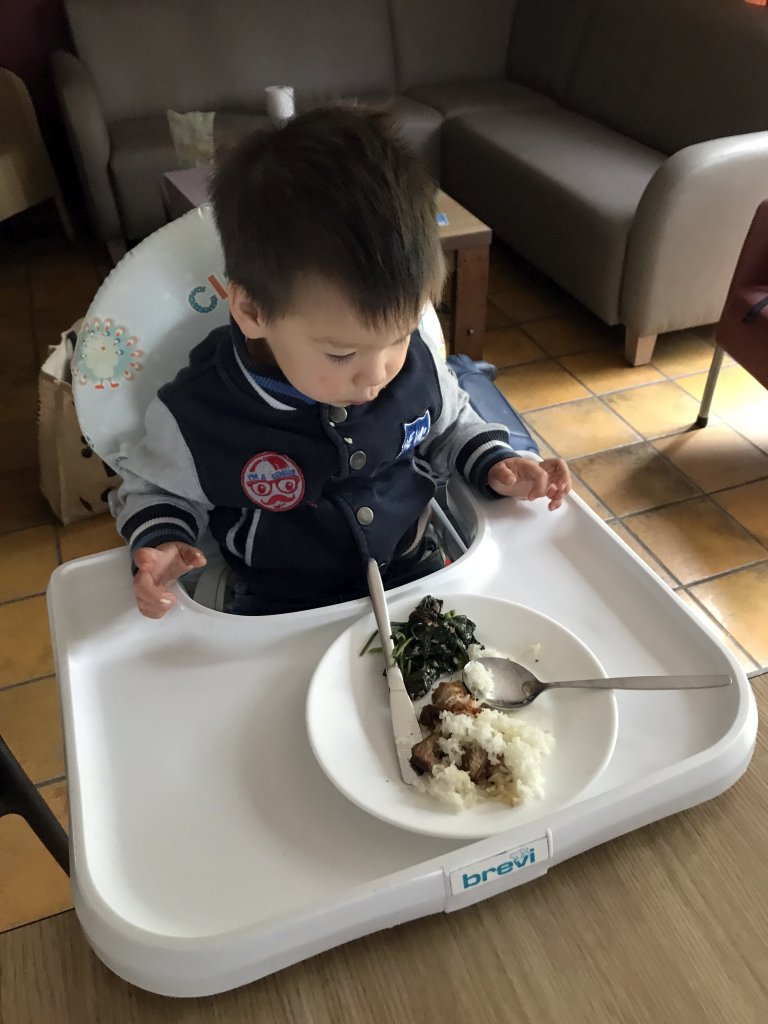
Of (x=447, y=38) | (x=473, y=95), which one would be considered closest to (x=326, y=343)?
(x=473, y=95)

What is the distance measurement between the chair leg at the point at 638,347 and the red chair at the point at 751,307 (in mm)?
444

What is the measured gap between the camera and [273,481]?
2.66 ft

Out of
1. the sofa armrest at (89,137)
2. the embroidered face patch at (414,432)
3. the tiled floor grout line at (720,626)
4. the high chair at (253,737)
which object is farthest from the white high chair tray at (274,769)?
the sofa armrest at (89,137)

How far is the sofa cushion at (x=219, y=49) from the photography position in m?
3.00

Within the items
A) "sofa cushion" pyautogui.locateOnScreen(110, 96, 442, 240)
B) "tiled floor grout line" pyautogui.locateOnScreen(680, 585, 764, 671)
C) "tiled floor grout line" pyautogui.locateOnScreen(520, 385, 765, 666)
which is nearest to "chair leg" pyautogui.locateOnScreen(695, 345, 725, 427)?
"tiled floor grout line" pyautogui.locateOnScreen(520, 385, 765, 666)

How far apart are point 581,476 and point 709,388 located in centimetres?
39

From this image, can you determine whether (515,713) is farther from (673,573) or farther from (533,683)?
(673,573)

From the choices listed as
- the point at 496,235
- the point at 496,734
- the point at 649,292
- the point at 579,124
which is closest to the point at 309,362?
the point at 496,734

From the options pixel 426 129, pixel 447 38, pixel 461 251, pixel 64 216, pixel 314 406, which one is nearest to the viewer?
pixel 314 406

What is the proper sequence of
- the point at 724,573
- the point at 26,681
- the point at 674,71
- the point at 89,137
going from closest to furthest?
1. the point at 26,681
2. the point at 724,573
3. the point at 674,71
4. the point at 89,137

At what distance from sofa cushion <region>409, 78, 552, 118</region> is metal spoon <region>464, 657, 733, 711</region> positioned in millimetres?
2832

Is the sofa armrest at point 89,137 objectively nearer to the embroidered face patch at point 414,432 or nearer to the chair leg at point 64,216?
the chair leg at point 64,216

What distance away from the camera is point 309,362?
676 millimetres

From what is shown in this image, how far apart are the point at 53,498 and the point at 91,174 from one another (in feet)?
5.10
